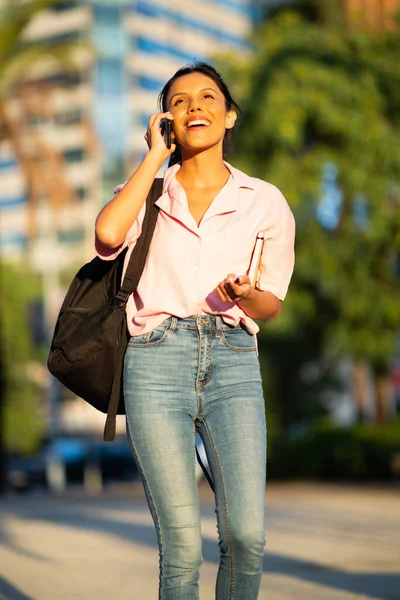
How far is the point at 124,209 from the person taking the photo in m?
3.86

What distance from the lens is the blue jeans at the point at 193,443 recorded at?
3.73 m

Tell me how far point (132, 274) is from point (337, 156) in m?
17.1

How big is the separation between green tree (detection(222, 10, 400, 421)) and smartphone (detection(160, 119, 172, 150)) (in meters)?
15.8

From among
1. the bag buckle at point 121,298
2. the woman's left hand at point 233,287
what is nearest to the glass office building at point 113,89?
the bag buckle at point 121,298

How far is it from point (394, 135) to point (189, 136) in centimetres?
1692

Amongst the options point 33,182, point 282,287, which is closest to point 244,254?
point 282,287

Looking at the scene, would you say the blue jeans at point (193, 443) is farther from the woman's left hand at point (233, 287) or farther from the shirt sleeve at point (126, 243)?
the shirt sleeve at point (126, 243)

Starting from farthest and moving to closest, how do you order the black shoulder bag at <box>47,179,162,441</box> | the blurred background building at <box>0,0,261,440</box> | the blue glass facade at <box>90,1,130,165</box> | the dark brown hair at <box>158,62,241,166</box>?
1. the blue glass facade at <box>90,1,130,165</box>
2. the blurred background building at <box>0,0,261,440</box>
3. the dark brown hair at <box>158,62,241,166</box>
4. the black shoulder bag at <box>47,179,162,441</box>

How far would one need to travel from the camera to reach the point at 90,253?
98.1 meters

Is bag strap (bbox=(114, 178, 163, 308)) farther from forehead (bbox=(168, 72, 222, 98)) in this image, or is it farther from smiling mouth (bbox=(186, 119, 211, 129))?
forehead (bbox=(168, 72, 222, 98))

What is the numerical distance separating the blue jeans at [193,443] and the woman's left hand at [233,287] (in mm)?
213

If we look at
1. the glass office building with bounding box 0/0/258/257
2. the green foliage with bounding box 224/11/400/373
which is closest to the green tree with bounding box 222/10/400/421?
the green foliage with bounding box 224/11/400/373

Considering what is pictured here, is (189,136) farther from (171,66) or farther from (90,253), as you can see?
(171,66)

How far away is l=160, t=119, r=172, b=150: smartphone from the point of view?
4.03 metres
